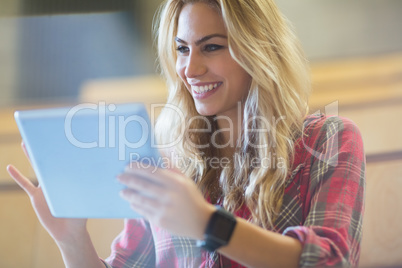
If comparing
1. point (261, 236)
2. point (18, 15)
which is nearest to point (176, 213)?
point (261, 236)

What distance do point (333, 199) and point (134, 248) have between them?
19.9 inches

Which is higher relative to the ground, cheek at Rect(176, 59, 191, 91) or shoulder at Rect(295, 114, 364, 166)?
cheek at Rect(176, 59, 191, 91)

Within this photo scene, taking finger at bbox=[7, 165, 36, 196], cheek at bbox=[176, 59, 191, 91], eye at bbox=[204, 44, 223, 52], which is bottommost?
finger at bbox=[7, 165, 36, 196]

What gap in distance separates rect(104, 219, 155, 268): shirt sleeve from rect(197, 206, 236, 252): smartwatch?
1.47 ft

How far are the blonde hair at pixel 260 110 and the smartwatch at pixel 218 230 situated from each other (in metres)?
0.24

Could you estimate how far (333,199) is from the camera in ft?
2.80

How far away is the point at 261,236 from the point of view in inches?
29.4

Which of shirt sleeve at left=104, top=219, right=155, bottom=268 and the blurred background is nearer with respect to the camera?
shirt sleeve at left=104, top=219, right=155, bottom=268

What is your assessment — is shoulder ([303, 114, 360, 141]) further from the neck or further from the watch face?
the watch face

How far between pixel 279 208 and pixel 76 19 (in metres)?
1.40

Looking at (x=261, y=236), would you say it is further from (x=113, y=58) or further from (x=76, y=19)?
(x=76, y=19)

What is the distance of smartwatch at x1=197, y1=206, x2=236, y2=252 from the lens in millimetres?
693

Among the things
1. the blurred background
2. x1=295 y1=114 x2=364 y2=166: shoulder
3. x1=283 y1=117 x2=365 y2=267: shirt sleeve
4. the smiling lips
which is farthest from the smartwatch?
the blurred background

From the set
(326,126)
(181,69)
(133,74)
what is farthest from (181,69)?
(133,74)
